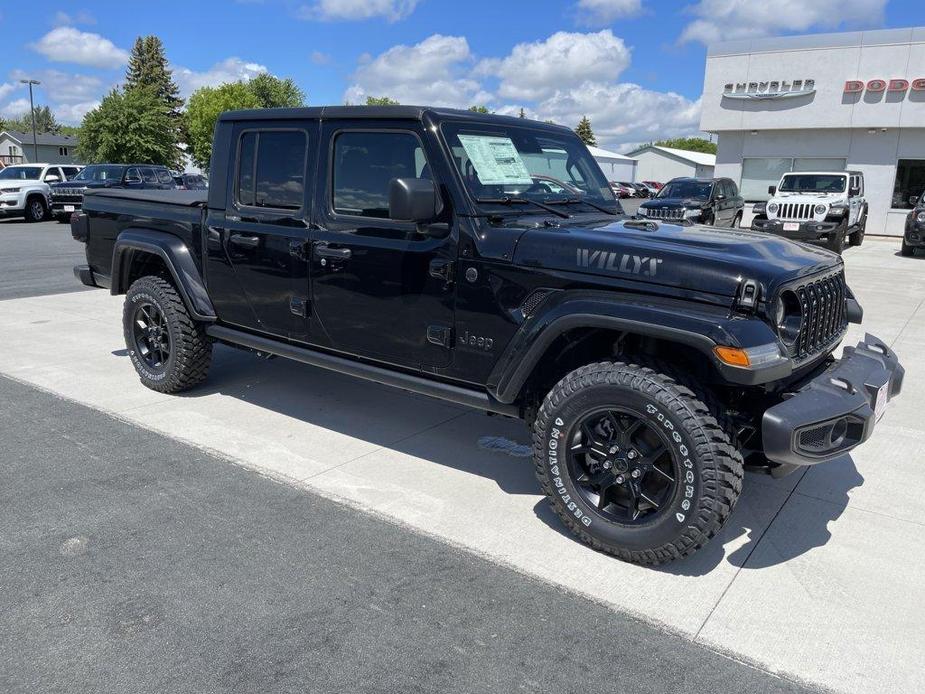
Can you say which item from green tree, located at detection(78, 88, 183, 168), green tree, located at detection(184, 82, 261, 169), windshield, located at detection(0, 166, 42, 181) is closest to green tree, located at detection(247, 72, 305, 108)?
green tree, located at detection(184, 82, 261, 169)

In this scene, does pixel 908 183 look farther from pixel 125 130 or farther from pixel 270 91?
pixel 270 91

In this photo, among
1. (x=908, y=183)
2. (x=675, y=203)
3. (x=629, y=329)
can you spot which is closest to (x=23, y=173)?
(x=675, y=203)

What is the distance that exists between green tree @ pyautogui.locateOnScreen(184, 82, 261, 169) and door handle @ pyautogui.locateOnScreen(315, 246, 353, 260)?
6985 centimetres

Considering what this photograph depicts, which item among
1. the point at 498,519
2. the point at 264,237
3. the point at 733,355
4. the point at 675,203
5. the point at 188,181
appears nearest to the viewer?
the point at 733,355

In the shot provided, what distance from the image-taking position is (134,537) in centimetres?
→ 339

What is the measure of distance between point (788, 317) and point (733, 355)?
0.51 meters

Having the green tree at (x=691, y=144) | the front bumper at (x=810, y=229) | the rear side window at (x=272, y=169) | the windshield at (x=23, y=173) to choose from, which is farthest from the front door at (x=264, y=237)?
the green tree at (x=691, y=144)

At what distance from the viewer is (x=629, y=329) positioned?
3.04 m

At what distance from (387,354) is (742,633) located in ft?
7.05

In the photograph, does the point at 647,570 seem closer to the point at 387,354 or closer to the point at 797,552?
the point at 797,552

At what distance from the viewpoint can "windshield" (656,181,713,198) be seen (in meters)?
18.4

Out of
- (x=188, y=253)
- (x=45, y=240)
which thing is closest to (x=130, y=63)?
(x=45, y=240)

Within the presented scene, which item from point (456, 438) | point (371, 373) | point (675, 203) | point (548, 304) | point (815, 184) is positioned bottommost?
point (456, 438)

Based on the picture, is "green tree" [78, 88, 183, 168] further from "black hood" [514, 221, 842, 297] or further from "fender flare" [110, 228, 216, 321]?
"black hood" [514, 221, 842, 297]
